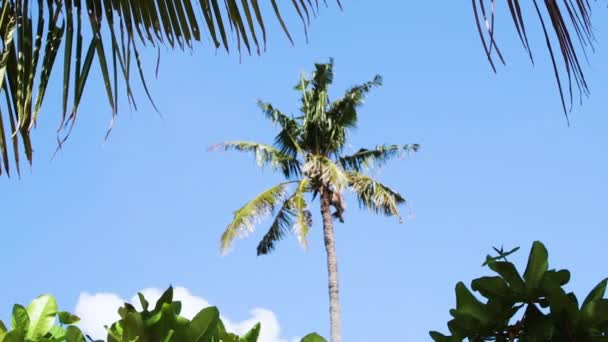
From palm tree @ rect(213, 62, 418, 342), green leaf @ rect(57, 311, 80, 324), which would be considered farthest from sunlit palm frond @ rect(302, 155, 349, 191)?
green leaf @ rect(57, 311, 80, 324)

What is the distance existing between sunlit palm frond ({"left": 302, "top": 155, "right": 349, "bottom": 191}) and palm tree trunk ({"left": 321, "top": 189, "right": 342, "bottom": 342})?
16.7 inches

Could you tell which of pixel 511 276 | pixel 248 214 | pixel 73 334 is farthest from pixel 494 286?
pixel 248 214

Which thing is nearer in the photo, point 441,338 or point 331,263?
point 441,338

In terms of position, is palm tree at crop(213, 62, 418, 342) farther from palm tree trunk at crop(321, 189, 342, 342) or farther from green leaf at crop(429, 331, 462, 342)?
green leaf at crop(429, 331, 462, 342)

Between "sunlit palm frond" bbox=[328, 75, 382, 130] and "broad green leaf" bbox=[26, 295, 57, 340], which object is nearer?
"broad green leaf" bbox=[26, 295, 57, 340]

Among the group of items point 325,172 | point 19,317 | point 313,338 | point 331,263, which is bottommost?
point 313,338

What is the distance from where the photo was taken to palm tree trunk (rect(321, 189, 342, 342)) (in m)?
17.9

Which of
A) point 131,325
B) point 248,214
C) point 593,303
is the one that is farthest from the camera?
point 248,214

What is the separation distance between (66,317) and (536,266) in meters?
0.79

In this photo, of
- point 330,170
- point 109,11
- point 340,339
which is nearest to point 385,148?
point 330,170

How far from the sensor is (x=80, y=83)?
1.92 m

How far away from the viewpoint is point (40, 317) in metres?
1.35

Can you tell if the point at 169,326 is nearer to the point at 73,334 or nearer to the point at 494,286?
the point at 73,334

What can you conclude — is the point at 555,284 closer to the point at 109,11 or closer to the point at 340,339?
the point at 109,11
